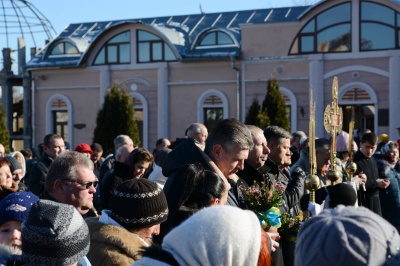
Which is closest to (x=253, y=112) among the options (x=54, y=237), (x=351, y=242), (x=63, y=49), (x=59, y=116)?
(x=59, y=116)

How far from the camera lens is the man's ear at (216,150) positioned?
5.67 meters

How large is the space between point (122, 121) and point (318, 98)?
7.16 metres

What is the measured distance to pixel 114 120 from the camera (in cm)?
2972

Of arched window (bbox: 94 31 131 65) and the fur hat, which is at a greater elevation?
arched window (bbox: 94 31 131 65)

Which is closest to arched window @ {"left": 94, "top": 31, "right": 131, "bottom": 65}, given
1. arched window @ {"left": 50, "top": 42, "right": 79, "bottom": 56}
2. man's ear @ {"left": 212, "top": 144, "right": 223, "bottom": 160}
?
arched window @ {"left": 50, "top": 42, "right": 79, "bottom": 56}

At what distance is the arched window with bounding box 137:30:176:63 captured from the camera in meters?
32.4

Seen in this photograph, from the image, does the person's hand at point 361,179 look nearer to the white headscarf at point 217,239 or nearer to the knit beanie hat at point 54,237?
the knit beanie hat at point 54,237

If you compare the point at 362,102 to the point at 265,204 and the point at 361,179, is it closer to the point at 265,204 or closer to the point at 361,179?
the point at 361,179

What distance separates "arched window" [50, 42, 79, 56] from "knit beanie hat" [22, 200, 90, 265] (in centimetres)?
3173

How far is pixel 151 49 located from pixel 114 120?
14.1ft

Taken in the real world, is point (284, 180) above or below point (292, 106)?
below

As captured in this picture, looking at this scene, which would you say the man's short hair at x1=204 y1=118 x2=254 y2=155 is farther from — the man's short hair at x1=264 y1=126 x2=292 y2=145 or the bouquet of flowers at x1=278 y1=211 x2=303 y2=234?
the man's short hair at x1=264 y1=126 x2=292 y2=145

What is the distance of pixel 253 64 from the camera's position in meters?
30.6

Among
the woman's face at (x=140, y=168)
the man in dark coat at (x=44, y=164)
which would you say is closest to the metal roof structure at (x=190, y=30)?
the man in dark coat at (x=44, y=164)
